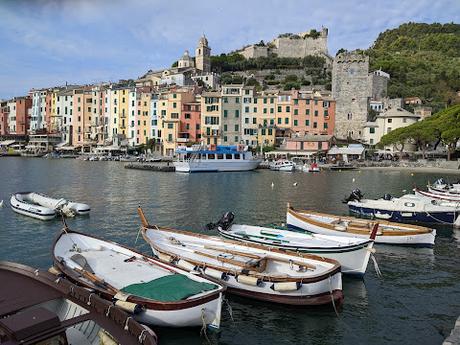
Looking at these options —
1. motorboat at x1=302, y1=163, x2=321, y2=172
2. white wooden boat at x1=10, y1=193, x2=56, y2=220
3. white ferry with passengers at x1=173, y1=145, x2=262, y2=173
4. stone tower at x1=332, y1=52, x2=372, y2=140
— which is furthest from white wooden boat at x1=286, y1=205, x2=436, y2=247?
stone tower at x1=332, y1=52, x2=372, y2=140

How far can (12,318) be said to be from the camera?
782cm

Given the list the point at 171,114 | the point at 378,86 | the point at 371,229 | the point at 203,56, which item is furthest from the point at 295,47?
the point at 371,229

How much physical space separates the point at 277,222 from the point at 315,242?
9.76 m

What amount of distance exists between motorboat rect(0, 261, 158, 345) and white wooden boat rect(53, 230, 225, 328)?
52.6 inches

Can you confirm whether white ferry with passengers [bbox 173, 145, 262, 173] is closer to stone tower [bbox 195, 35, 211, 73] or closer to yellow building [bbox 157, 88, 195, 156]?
yellow building [bbox 157, 88, 195, 156]

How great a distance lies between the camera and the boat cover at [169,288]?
36.3 feet

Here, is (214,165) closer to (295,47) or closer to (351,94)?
(351,94)

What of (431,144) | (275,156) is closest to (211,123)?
(275,156)

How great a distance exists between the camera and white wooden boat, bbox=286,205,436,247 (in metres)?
20.9

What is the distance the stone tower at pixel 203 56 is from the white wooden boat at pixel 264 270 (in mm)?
112387

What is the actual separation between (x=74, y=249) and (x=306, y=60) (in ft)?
383

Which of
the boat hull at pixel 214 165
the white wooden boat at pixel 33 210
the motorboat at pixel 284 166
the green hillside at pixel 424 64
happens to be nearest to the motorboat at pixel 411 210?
the white wooden boat at pixel 33 210

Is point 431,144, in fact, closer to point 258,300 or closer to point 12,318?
point 258,300

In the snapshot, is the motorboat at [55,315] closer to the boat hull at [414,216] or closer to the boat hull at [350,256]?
the boat hull at [350,256]
